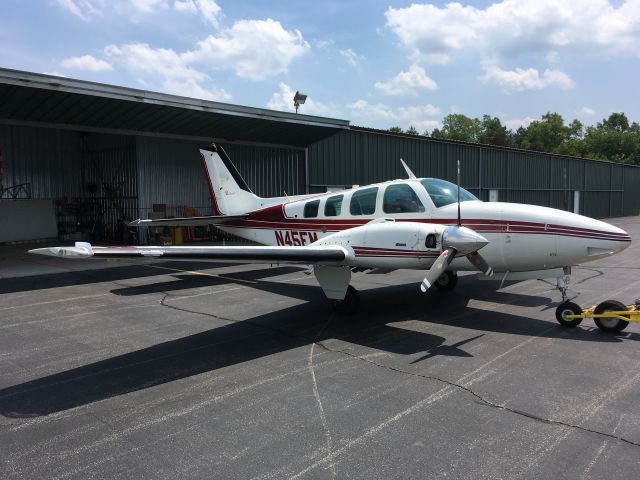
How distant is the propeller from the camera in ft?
23.4

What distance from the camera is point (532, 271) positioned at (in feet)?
26.7

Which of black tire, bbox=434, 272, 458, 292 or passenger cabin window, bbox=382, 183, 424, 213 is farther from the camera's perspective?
black tire, bbox=434, 272, 458, 292

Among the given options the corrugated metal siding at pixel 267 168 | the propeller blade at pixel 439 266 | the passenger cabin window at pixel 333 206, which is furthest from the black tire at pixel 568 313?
the corrugated metal siding at pixel 267 168

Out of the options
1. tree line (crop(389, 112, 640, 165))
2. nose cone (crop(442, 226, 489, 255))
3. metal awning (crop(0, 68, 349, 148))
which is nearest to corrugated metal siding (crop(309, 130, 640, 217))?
metal awning (crop(0, 68, 349, 148))

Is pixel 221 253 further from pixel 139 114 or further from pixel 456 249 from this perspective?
pixel 139 114

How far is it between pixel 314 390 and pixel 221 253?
9.05ft

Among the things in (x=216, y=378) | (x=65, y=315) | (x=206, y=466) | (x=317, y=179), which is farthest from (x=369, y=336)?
(x=317, y=179)

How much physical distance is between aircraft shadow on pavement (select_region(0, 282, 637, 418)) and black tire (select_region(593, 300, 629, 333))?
24 centimetres

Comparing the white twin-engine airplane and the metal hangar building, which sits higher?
the metal hangar building

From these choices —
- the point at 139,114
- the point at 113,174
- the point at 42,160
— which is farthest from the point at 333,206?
the point at 42,160

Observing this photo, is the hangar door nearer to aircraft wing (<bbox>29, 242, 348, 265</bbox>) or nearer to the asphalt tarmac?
the asphalt tarmac

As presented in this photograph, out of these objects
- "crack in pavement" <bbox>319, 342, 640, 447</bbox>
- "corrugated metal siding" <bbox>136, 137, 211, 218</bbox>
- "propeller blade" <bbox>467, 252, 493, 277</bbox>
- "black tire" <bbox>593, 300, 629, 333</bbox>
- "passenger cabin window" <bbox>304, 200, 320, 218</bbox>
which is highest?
"corrugated metal siding" <bbox>136, 137, 211, 218</bbox>

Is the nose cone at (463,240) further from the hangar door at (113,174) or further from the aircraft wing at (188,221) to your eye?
the hangar door at (113,174)

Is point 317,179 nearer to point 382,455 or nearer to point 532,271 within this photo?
point 532,271
